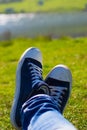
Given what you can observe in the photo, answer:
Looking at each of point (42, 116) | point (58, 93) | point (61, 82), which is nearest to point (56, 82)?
point (61, 82)

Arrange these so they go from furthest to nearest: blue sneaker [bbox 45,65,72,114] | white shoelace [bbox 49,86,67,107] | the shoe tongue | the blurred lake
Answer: the blurred lake → the shoe tongue → blue sneaker [bbox 45,65,72,114] → white shoelace [bbox 49,86,67,107]

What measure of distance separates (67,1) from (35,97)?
469ft

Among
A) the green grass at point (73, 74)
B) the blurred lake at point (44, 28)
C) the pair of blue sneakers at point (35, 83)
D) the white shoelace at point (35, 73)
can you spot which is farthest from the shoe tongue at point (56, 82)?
the blurred lake at point (44, 28)

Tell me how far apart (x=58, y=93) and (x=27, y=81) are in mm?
382

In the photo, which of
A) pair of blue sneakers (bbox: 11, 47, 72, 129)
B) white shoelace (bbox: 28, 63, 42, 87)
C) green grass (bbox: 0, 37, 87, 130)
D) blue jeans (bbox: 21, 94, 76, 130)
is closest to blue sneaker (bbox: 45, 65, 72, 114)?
pair of blue sneakers (bbox: 11, 47, 72, 129)

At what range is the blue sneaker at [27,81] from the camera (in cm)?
419

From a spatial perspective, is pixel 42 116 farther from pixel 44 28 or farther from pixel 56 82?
pixel 44 28

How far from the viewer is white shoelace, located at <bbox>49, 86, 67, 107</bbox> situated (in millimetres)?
4355

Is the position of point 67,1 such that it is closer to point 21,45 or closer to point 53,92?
point 21,45

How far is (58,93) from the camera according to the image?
14.8 ft

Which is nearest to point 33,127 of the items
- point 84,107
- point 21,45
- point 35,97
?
point 35,97

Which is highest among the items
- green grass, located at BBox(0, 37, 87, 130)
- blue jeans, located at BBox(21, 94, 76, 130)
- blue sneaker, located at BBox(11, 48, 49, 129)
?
blue jeans, located at BBox(21, 94, 76, 130)

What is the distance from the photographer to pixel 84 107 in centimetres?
579

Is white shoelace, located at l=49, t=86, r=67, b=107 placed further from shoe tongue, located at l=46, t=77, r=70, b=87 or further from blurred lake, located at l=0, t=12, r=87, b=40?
blurred lake, located at l=0, t=12, r=87, b=40
